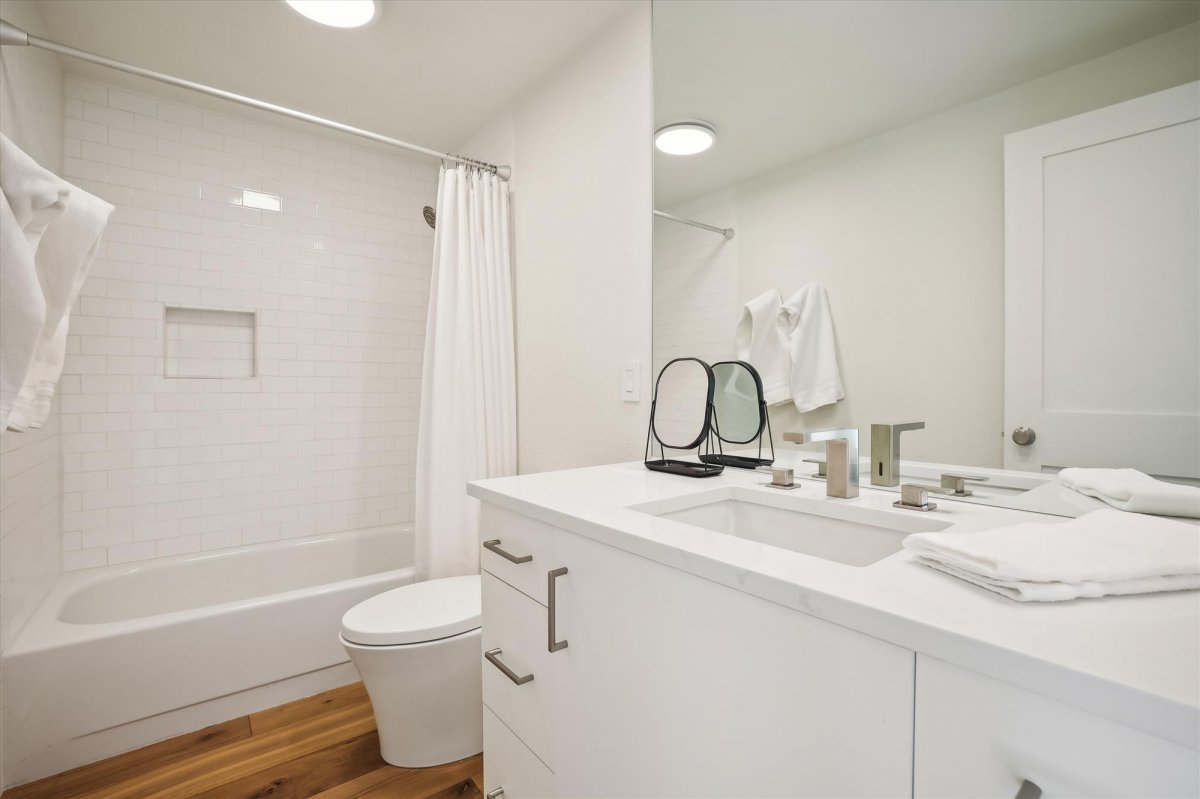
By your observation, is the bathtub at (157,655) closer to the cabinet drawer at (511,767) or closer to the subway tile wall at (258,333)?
the subway tile wall at (258,333)

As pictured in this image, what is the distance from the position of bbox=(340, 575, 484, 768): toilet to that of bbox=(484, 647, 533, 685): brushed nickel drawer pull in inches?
18.3

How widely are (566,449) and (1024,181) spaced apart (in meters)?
1.54

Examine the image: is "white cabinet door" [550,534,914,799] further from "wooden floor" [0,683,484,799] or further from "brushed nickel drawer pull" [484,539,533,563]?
"wooden floor" [0,683,484,799]

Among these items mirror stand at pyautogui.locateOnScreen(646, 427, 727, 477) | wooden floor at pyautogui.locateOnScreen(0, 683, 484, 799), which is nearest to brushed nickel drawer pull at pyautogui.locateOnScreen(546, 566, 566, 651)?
mirror stand at pyautogui.locateOnScreen(646, 427, 727, 477)

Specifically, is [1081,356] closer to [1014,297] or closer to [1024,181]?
[1014,297]

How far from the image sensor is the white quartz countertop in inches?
15.1

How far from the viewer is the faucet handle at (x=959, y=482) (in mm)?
983

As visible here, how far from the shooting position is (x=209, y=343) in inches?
96.4

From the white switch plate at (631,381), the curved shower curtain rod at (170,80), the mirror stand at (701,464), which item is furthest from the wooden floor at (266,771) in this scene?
the curved shower curtain rod at (170,80)

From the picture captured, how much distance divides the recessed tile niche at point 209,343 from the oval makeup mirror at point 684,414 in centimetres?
204

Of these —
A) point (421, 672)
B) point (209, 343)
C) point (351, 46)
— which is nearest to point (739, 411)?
point (421, 672)

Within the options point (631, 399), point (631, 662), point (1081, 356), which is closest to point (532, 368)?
point (631, 399)

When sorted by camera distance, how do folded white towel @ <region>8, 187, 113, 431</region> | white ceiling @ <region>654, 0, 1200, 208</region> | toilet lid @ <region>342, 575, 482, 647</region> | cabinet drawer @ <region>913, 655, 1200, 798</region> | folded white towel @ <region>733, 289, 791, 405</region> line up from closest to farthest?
cabinet drawer @ <region>913, 655, 1200, 798</region>, white ceiling @ <region>654, 0, 1200, 208</region>, folded white towel @ <region>8, 187, 113, 431</region>, folded white towel @ <region>733, 289, 791, 405</region>, toilet lid @ <region>342, 575, 482, 647</region>

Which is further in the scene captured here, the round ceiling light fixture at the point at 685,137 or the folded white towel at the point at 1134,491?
the round ceiling light fixture at the point at 685,137
